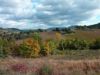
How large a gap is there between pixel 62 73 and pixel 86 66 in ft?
8.92

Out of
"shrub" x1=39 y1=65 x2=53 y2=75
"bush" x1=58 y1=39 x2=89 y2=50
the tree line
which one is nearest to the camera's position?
"shrub" x1=39 y1=65 x2=53 y2=75

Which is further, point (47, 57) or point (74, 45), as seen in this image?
point (74, 45)

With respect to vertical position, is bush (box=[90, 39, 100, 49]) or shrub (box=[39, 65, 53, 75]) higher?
shrub (box=[39, 65, 53, 75])

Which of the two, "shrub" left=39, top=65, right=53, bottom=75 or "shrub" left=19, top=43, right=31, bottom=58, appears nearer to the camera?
"shrub" left=39, top=65, right=53, bottom=75

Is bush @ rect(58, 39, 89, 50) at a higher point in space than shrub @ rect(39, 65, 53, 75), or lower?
lower

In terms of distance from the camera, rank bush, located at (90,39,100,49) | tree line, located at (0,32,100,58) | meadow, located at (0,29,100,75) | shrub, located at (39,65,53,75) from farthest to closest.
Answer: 1. bush, located at (90,39,100,49)
2. tree line, located at (0,32,100,58)
3. meadow, located at (0,29,100,75)
4. shrub, located at (39,65,53,75)

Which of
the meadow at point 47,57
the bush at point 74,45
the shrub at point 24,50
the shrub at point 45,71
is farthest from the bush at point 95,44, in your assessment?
the shrub at point 45,71

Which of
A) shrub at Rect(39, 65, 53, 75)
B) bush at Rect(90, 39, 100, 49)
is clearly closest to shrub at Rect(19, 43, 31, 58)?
bush at Rect(90, 39, 100, 49)

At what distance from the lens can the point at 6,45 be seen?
96.0 meters

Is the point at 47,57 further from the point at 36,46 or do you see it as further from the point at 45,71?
the point at 45,71

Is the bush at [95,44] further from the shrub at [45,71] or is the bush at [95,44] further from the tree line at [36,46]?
the shrub at [45,71]

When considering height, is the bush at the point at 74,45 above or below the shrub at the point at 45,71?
below

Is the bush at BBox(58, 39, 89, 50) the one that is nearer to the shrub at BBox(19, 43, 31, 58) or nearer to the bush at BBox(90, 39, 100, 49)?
the bush at BBox(90, 39, 100, 49)

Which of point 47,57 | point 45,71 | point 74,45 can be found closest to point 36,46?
point 47,57
